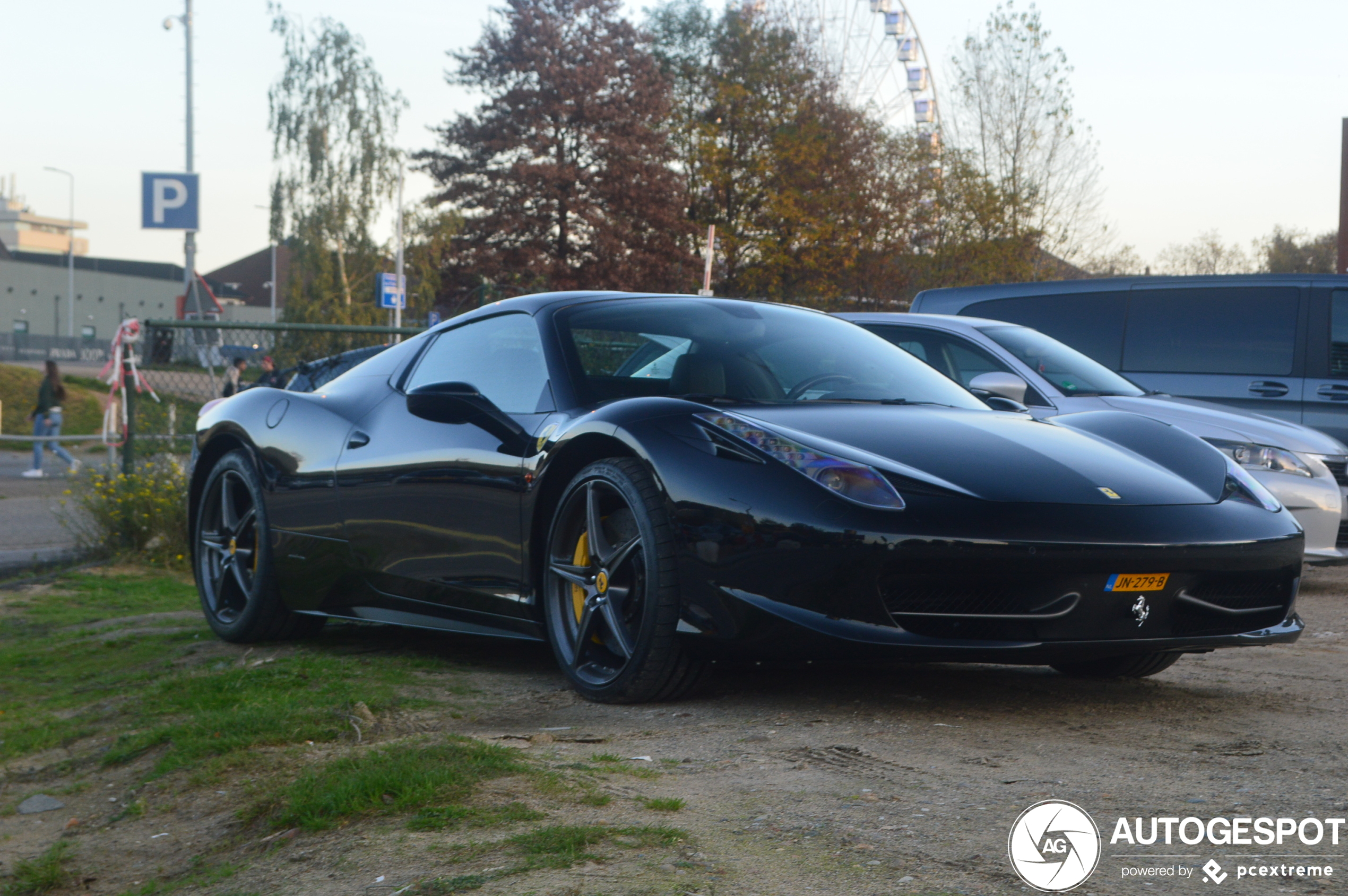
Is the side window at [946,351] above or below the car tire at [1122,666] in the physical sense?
above

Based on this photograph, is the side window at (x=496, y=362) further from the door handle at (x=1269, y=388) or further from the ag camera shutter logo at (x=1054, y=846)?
the door handle at (x=1269, y=388)

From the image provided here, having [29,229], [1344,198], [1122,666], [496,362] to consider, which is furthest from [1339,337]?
[29,229]

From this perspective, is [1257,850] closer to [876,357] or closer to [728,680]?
[728,680]

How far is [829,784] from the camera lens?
8.93 feet

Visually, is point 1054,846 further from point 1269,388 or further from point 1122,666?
point 1269,388

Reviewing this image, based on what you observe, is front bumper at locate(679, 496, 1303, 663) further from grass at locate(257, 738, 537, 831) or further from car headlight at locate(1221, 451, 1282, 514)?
grass at locate(257, 738, 537, 831)

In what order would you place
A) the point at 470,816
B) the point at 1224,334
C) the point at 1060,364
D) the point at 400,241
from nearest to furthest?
the point at 470,816
the point at 1060,364
the point at 1224,334
the point at 400,241

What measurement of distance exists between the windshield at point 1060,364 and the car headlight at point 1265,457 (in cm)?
61

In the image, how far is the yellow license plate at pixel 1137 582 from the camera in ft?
10.8

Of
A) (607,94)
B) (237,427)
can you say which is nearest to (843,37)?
(607,94)

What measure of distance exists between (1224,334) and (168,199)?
12977 mm

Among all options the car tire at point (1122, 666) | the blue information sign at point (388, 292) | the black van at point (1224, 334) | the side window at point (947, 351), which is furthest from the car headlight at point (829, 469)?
the blue information sign at point (388, 292)

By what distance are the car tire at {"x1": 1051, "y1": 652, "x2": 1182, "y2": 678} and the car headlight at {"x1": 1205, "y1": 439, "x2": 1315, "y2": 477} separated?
10.3 ft

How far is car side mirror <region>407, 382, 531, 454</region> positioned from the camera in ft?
13.8
